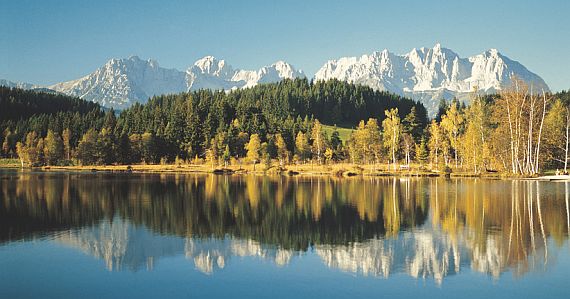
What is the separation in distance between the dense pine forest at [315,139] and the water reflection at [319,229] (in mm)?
39568

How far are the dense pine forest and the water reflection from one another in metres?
39.6

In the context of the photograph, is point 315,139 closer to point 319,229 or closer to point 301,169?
point 301,169

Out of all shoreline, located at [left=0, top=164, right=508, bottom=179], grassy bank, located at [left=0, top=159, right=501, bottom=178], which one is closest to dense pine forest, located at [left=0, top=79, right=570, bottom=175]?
grassy bank, located at [left=0, top=159, right=501, bottom=178]

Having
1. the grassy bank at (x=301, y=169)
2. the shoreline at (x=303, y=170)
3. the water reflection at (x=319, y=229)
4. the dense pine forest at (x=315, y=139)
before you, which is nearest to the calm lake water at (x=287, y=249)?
the water reflection at (x=319, y=229)

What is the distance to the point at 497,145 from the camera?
92.8 metres

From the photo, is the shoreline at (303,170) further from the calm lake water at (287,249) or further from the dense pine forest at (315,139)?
the calm lake water at (287,249)

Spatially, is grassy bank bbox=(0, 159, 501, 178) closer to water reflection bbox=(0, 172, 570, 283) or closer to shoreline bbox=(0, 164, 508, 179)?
shoreline bbox=(0, 164, 508, 179)

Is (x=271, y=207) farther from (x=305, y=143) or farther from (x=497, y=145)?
(x=305, y=143)

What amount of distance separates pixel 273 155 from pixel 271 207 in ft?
312

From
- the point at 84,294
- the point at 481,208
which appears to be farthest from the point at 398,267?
the point at 481,208

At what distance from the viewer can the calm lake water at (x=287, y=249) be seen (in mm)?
20703

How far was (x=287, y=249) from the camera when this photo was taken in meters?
28.3

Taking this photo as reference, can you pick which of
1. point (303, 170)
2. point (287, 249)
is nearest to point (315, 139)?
point (303, 170)

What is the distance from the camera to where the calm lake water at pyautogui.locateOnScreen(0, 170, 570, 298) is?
20703 millimetres
